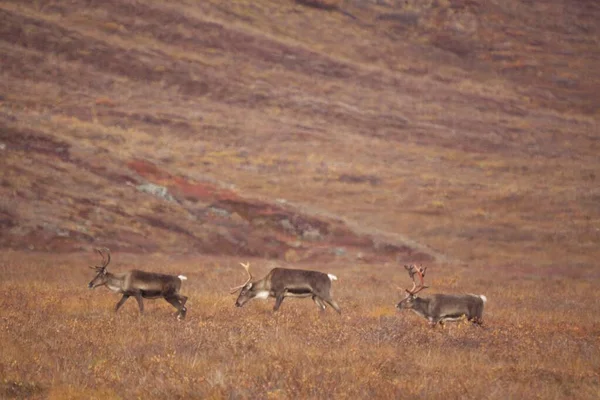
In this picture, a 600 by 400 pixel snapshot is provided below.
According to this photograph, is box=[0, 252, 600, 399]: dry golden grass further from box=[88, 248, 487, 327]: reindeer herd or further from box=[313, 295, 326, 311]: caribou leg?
box=[88, 248, 487, 327]: reindeer herd

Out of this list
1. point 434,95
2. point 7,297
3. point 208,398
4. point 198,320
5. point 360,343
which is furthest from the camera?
point 434,95

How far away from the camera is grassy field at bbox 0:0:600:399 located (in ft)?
36.8

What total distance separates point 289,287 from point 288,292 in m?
0.13

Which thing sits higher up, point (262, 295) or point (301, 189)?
point (262, 295)

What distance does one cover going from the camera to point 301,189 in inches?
2140

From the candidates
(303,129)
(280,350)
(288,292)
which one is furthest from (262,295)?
(303,129)

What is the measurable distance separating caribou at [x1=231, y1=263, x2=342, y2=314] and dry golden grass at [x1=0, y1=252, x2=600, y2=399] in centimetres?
41

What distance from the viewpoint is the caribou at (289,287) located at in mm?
18016

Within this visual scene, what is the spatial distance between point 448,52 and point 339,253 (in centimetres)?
7280

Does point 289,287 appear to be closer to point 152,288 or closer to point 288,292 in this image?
point 288,292

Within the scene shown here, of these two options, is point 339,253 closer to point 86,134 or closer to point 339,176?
point 339,176

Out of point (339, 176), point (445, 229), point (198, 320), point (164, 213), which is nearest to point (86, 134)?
point (339, 176)

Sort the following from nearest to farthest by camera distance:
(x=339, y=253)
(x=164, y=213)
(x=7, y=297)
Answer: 1. (x=7, y=297)
2. (x=339, y=253)
3. (x=164, y=213)

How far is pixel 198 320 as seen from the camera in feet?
51.4
